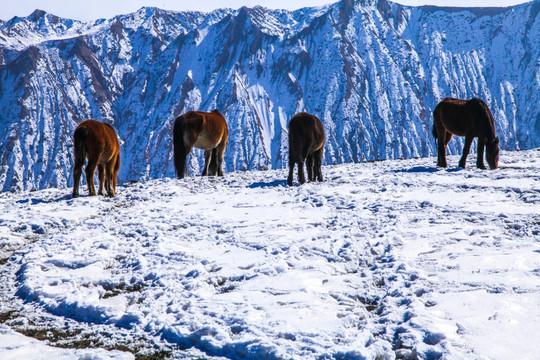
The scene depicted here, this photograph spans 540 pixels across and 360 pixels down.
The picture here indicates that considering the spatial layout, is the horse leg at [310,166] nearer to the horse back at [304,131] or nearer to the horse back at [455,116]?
the horse back at [304,131]

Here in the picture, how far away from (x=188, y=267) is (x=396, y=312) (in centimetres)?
332

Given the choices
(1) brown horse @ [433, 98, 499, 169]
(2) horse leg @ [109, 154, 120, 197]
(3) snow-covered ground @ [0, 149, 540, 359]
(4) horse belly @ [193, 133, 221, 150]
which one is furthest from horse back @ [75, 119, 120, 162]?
(1) brown horse @ [433, 98, 499, 169]

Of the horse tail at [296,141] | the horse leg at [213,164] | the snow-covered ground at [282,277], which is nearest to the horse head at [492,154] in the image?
the snow-covered ground at [282,277]

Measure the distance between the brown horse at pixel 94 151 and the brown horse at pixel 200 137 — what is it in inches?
118

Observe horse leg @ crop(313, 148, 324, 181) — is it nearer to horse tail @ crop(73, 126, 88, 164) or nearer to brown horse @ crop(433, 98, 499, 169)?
brown horse @ crop(433, 98, 499, 169)

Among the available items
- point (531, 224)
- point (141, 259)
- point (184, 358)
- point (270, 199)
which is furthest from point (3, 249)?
point (531, 224)

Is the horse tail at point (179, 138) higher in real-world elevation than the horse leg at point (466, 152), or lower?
higher

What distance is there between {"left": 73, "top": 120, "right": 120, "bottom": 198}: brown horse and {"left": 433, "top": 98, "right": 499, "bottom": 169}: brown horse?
12.6 m

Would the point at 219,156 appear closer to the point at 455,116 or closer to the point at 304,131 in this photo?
the point at 304,131

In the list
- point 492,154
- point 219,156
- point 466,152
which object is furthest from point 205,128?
point 492,154

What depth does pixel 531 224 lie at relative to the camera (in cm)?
838

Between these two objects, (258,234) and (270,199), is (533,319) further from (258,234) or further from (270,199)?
(270,199)

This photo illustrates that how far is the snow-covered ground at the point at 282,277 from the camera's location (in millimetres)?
4461

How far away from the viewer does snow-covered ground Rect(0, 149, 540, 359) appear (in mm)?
4461
